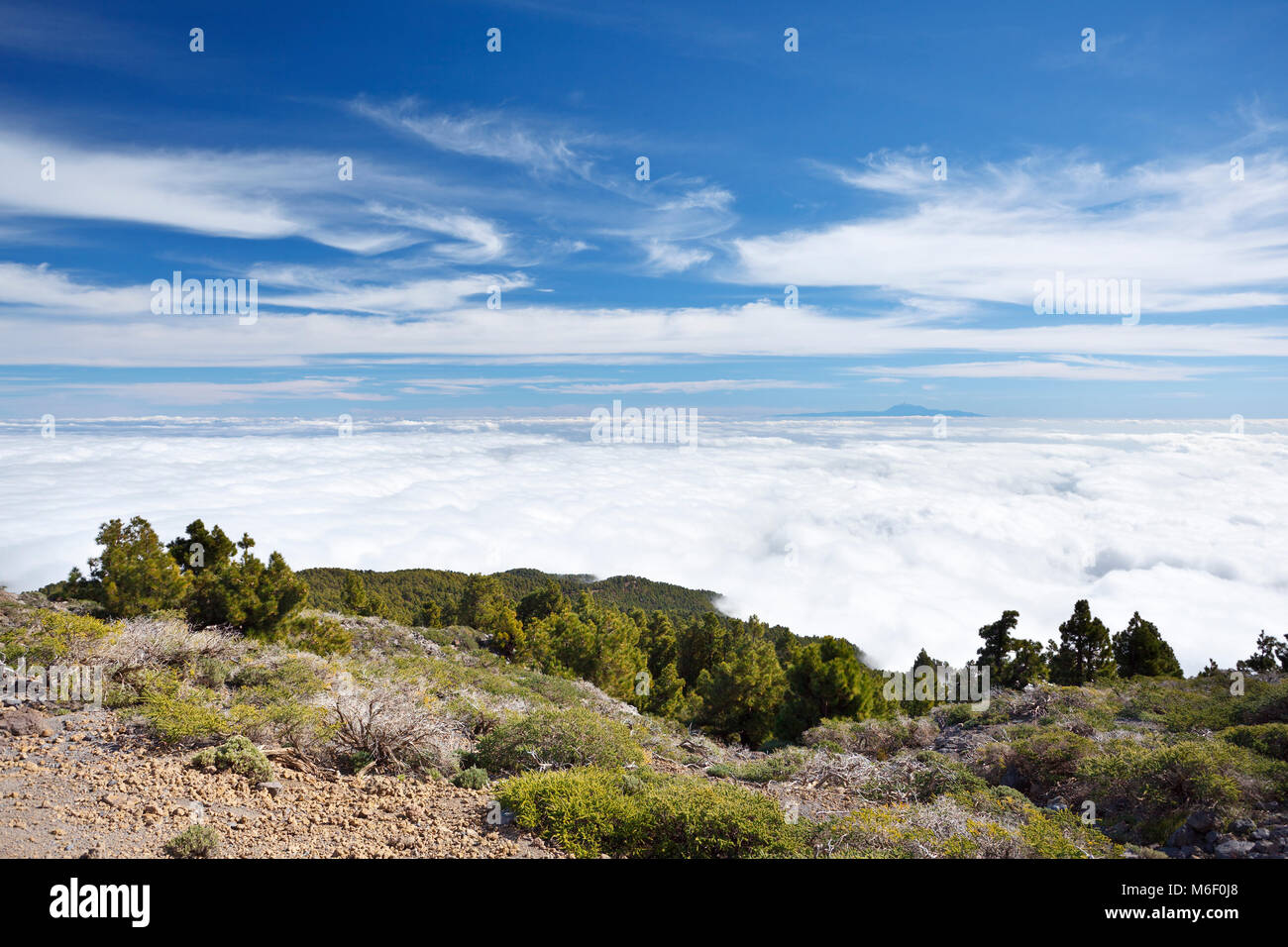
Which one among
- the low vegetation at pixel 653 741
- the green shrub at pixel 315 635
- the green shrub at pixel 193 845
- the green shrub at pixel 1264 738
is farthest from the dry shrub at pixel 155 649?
the green shrub at pixel 1264 738

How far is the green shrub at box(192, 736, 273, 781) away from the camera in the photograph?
23.8 ft

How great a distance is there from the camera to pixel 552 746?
9.61 m

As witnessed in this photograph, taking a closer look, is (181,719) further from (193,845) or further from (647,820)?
(647,820)

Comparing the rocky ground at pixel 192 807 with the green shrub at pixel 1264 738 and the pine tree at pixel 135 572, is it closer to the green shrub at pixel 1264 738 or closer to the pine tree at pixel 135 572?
the pine tree at pixel 135 572

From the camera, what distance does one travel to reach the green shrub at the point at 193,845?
17.8ft

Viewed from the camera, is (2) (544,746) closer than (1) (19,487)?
Yes

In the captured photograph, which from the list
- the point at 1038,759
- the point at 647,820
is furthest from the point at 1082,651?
Result: the point at 647,820

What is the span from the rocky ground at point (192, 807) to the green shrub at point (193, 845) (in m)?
0.11

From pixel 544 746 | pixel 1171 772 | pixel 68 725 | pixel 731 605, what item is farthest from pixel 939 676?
pixel 731 605

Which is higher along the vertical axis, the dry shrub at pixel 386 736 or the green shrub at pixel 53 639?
the green shrub at pixel 53 639
